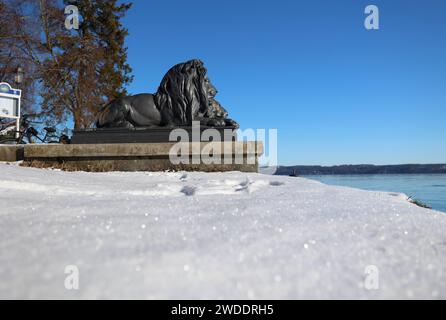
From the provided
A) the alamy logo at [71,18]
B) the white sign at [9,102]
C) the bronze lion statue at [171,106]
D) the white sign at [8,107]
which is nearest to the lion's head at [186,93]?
the bronze lion statue at [171,106]

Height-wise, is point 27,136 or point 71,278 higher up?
point 27,136

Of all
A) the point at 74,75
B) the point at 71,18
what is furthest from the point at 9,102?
the point at 71,18

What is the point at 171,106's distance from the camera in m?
6.24

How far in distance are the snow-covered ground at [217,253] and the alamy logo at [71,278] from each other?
0.4 inches

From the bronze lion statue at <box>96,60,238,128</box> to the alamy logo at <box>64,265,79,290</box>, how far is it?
532 cm

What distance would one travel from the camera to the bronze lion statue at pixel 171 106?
6.19 m

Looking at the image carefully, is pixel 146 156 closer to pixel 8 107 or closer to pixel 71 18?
pixel 8 107

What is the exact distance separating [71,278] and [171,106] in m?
5.63

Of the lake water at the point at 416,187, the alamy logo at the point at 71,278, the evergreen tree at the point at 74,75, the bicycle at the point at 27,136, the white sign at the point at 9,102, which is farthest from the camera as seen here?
the evergreen tree at the point at 74,75

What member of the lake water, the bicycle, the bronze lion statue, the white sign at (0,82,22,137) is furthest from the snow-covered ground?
the white sign at (0,82,22,137)

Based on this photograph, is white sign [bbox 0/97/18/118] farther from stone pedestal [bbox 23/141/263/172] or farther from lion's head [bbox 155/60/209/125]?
lion's head [bbox 155/60/209/125]

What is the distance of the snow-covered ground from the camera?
0.81m

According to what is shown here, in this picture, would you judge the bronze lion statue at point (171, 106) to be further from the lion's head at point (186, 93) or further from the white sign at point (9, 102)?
the white sign at point (9, 102)

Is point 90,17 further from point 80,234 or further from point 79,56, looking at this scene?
point 80,234
